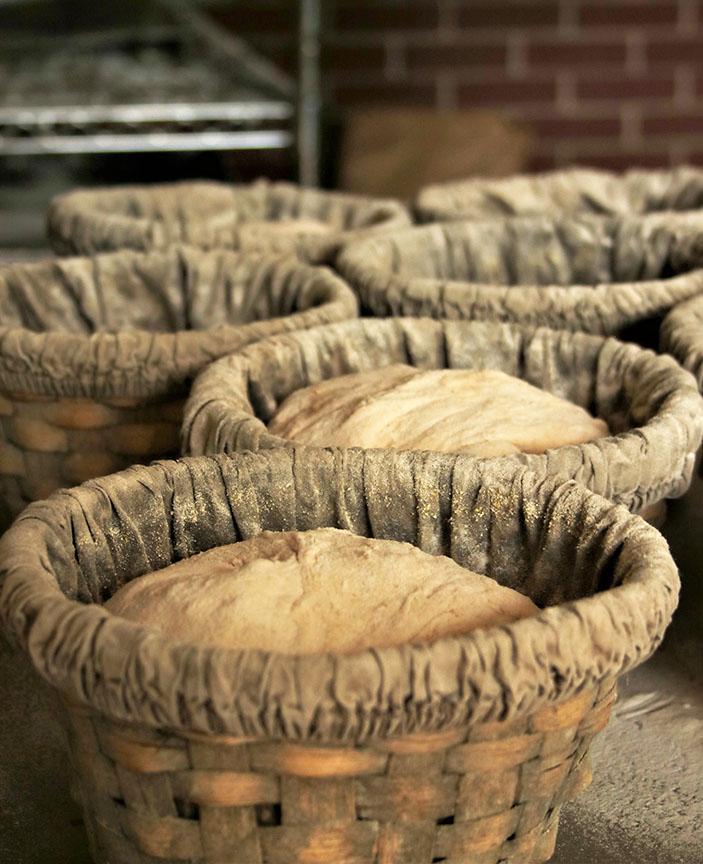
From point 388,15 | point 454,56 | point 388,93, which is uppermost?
point 388,15

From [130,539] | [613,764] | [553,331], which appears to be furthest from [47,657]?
[553,331]

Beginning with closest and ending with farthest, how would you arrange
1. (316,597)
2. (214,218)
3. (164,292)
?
(316,597) < (164,292) < (214,218)

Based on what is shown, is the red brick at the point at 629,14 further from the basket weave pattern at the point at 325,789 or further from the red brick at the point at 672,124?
the basket weave pattern at the point at 325,789

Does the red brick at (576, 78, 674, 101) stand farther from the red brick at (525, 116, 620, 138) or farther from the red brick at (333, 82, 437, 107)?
the red brick at (333, 82, 437, 107)

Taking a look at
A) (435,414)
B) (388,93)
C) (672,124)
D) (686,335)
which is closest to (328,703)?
(435,414)

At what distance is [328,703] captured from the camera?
2.15ft

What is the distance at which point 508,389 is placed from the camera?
1.20m

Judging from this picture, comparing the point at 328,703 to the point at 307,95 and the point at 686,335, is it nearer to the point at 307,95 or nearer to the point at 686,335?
the point at 686,335

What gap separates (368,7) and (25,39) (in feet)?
3.28

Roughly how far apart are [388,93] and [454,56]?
22 cm

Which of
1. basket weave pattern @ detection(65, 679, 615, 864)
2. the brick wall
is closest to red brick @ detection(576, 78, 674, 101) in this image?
the brick wall

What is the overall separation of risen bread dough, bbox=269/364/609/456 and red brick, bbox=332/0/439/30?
2144 millimetres

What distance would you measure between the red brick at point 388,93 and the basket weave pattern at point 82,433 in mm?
2141

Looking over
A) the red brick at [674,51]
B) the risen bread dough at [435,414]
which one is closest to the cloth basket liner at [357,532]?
the risen bread dough at [435,414]
